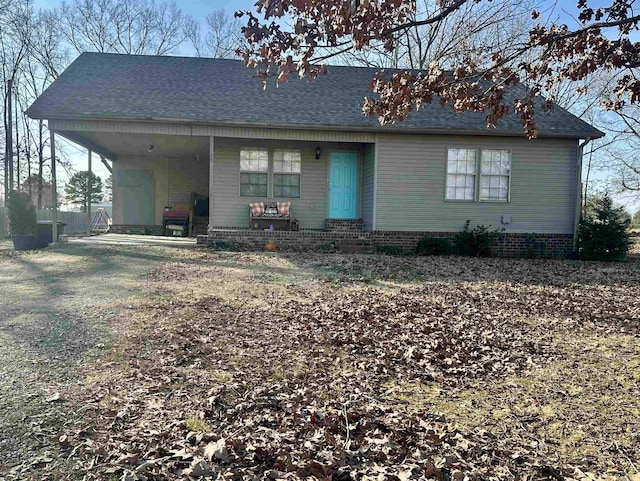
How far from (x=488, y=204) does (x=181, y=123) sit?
26.3 feet

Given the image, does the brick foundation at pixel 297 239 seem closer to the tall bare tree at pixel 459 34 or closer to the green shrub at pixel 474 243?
the green shrub at pixel 474 243

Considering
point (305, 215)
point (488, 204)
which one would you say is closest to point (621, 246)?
point (488, 204)

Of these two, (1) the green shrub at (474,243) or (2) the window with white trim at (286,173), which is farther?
(2) the window with white trim at (286,173)

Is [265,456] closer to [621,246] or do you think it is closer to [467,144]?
[467,144]

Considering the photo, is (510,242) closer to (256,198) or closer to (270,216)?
(270,216)

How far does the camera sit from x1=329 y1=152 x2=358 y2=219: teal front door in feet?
42.2

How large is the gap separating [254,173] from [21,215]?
5649 mm

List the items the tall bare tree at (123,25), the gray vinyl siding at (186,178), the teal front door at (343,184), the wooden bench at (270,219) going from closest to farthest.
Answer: the wooden bench at (270,219)
the teal front door at (343,184)
the gray vinyl siding at (186,178)
the tall bare tree at (123,25)

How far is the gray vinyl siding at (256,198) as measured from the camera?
12.5 metres

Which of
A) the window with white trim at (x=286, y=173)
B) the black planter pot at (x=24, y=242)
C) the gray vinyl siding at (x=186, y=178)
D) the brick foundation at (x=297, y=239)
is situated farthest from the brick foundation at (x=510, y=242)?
the black planter pot at (x=24, y=242)

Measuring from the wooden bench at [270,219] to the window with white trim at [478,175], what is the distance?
4.30m

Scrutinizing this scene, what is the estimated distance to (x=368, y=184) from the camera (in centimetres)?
1239

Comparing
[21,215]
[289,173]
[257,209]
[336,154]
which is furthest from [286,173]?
[21,215]

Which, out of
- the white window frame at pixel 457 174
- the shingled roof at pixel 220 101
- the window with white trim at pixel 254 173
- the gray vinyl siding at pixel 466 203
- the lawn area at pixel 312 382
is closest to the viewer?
the lawn area at pixel 312 382
